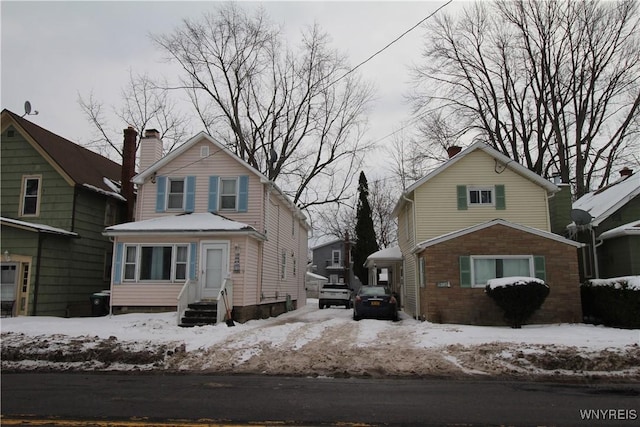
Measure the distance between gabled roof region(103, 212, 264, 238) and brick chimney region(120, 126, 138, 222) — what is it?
4.90m

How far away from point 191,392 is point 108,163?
70.3 ft

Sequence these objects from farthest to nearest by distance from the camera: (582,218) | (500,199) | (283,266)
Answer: (283,266) → (500,199) → (582,218)

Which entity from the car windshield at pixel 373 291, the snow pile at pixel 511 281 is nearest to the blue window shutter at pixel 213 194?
the car windshield at pixel 373 291

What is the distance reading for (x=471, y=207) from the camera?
67.3 ft

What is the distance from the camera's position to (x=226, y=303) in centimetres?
1630

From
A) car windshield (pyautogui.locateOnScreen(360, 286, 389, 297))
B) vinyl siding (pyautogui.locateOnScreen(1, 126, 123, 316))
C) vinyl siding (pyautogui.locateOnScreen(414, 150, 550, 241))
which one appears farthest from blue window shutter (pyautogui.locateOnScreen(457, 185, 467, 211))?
vinyl siding (pyautogui.locateOnScreen(1, 126, 123, 316))

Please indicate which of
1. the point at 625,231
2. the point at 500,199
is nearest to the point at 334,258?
the point at 500,199

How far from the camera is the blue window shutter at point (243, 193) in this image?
64.5 feet

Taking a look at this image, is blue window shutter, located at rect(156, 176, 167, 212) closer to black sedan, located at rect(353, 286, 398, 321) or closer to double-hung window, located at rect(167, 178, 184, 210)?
double-hung window, located at rect(167, 178, 184, 210)

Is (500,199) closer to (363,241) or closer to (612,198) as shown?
(612,198)

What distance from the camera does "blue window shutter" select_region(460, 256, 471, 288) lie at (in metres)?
17.0

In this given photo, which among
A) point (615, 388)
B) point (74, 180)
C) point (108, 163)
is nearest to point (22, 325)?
point (74, 180)

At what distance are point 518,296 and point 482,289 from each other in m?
1.73

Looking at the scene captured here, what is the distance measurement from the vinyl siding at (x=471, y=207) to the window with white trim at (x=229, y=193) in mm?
7620
